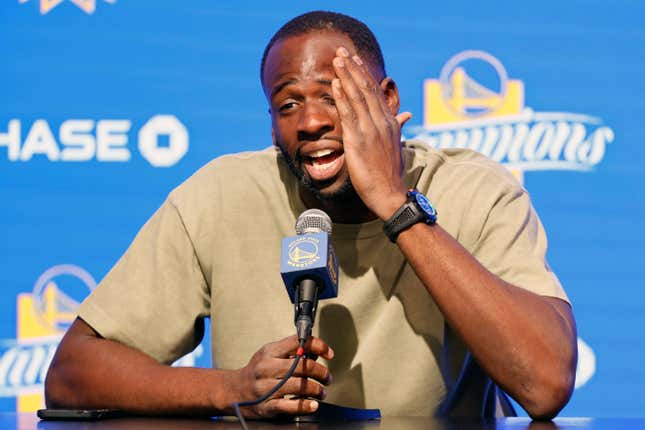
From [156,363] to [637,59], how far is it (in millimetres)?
1709

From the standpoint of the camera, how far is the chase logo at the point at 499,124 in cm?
273

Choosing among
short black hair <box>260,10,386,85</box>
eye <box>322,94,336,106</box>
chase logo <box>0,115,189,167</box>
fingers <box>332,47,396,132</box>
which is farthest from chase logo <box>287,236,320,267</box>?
chase logo <box>0,115,189,167</box>

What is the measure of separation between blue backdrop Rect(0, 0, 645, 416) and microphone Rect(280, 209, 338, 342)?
128cm

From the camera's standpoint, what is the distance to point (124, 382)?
1.83 meters

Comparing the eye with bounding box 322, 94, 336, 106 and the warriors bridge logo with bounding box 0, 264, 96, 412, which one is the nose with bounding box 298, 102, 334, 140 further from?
the warriors bridge logo with bounding box 0, 264, 96, 412

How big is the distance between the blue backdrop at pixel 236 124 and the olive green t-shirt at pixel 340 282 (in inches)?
26.8

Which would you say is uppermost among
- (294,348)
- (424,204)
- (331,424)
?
(424,204)

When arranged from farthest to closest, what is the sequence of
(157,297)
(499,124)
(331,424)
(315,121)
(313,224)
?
(499,124)
(157,297)
(315,121)
(313,224)
(331,424)

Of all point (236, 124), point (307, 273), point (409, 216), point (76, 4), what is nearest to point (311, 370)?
point (307, 273)

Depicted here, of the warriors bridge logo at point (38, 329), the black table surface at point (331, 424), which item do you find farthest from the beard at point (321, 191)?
the warriors bridge logo at point (38, 329)

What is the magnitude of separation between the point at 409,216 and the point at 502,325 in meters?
0.26

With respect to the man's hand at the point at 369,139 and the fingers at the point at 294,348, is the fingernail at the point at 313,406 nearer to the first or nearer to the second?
the fingers at the point at 294,348

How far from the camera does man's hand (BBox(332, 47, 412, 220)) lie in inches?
71.4

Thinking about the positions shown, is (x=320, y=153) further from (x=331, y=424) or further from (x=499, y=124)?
(x=499, y=124)
